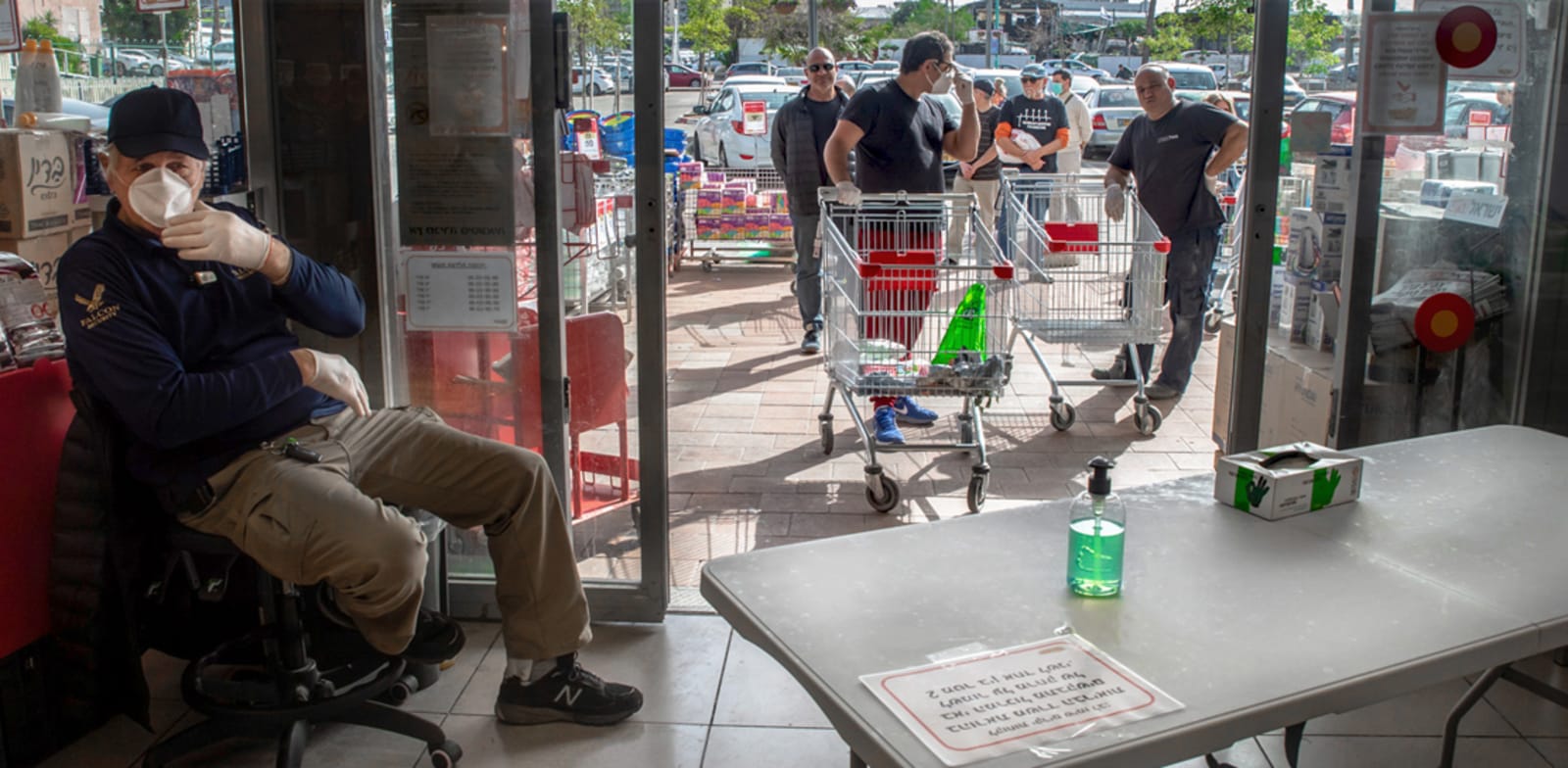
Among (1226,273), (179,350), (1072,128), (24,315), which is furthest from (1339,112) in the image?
(1072,128)

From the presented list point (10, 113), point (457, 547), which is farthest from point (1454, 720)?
point (10, 113)

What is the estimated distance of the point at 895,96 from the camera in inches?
225

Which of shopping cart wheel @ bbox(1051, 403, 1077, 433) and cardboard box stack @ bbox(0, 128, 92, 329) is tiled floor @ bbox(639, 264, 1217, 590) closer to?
shopping cart wheel @ bbox(1051, 403, 1077, 433)

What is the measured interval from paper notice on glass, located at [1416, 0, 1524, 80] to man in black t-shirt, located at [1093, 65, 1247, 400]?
242 centimetres

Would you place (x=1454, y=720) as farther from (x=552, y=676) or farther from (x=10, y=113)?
(x=10, y=113)

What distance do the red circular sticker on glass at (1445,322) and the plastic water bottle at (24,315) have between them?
11.3ft

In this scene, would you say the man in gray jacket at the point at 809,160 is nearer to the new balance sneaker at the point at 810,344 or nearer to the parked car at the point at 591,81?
the new balance sneaker at the point at 810,344

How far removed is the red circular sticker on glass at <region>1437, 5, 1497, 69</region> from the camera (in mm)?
3447

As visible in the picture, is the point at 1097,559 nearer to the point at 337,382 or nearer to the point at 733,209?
the point at 337,382

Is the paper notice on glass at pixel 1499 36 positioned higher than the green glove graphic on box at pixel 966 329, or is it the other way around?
the paper notice on glass at pixel 1499 36

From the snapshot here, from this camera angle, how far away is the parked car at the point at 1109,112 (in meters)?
16.9

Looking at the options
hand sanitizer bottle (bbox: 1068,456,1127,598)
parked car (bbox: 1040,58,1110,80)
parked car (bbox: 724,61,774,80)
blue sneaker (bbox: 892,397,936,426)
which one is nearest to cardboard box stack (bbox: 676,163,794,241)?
blue sneaker (bbox: 892,397,936,426)

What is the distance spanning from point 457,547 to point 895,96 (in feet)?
9.83

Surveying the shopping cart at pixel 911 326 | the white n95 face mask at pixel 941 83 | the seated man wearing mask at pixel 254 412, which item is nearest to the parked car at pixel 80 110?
the seated man wearing mask at pixel 254 412
